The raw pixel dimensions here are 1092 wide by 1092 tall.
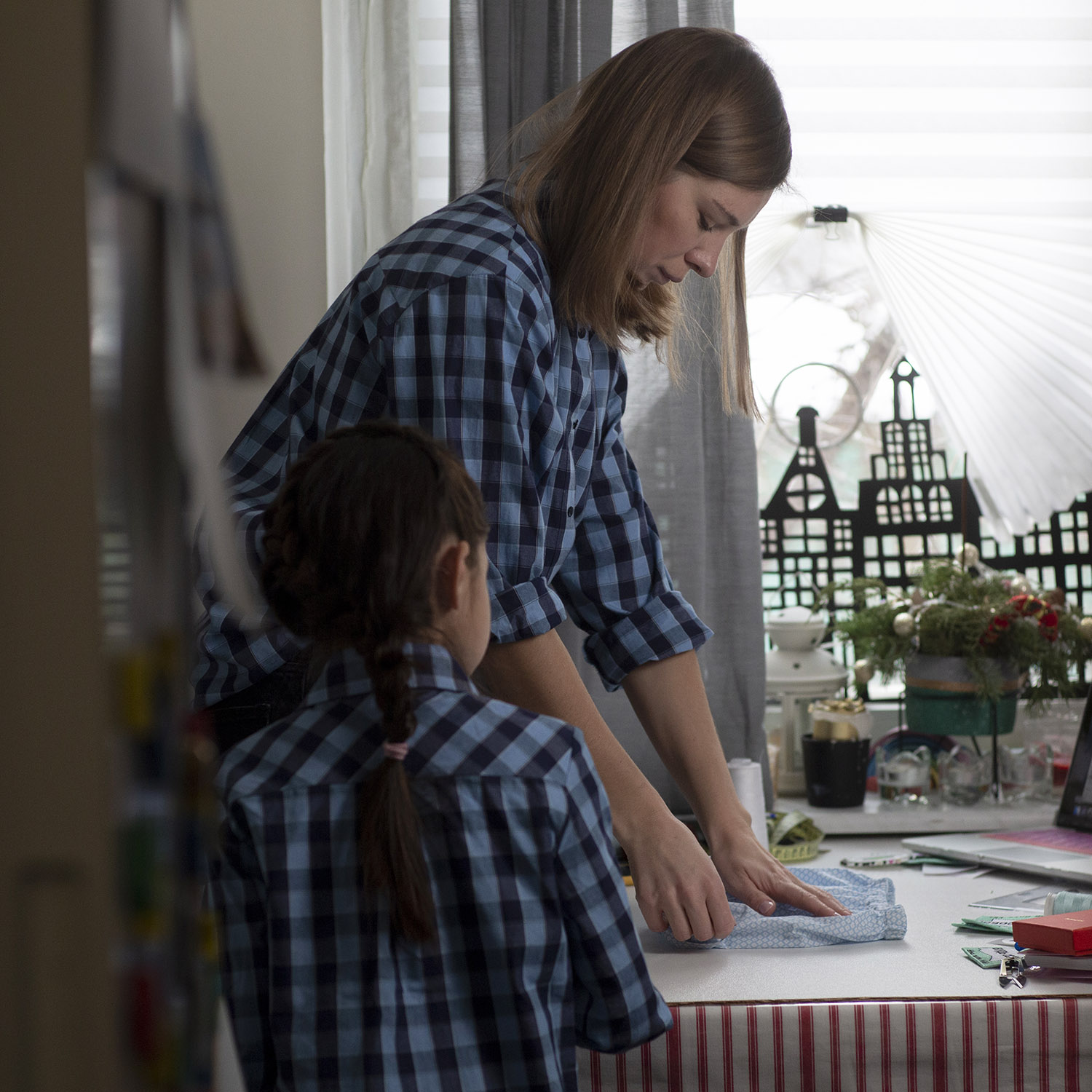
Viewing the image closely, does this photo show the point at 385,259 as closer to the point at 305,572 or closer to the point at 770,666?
the point at 305,572

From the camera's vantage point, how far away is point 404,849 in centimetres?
71

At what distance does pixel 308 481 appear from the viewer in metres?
0.78

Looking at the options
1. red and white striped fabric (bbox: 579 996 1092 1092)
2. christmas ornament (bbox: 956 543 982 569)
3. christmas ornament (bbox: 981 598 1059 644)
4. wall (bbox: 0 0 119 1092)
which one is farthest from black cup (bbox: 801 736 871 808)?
wall (bbox: 0 0 119 1092)

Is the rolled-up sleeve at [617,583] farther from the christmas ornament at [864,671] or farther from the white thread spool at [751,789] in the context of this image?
the christmas ornament at [864,671]

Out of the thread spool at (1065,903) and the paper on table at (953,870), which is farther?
the paper on table at (953,870)

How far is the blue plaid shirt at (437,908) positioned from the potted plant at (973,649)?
1.03m

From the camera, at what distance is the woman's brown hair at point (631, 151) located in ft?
3.20

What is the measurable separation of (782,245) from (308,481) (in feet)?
4.47

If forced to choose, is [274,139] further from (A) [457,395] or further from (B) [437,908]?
(B) [437,908]

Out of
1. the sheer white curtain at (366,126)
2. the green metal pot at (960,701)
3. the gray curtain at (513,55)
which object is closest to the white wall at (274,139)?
the sheer white curtain at (366,126)

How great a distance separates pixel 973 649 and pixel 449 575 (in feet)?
3.56

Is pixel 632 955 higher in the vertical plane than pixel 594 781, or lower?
lower

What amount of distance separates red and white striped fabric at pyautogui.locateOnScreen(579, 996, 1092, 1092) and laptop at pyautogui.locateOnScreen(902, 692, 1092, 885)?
36 centimetres

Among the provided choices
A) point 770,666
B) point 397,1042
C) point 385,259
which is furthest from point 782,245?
point 397,1042
